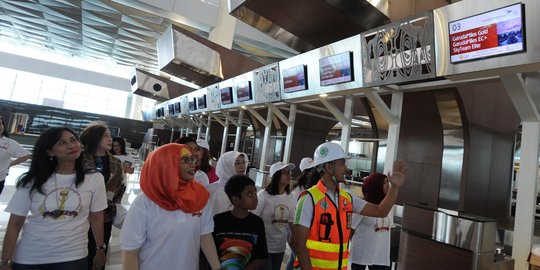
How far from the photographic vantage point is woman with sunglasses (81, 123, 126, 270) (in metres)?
2.57

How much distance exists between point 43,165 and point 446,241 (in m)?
3.22

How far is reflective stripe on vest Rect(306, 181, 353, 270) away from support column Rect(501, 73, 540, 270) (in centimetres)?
183

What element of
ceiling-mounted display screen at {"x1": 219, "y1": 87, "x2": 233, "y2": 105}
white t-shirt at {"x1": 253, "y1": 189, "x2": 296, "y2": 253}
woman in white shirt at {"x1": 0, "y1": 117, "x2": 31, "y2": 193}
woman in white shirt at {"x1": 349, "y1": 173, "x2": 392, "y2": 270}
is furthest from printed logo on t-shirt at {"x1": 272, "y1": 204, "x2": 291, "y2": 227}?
ceiling-mounted display screen at {"x1": 219, "y1": 87, "x2": 233, "y2": 105}

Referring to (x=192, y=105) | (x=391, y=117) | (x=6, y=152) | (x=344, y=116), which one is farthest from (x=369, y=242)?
(x=192, y=105)

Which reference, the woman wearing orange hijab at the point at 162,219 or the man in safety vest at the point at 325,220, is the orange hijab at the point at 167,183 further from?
the man in safety vest at the point at 325,220

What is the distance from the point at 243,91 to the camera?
7.75 meters

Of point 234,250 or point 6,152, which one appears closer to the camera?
point 234,250

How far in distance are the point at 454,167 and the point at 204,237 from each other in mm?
4819

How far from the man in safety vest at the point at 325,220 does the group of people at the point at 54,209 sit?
1.23 m

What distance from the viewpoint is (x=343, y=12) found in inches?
214

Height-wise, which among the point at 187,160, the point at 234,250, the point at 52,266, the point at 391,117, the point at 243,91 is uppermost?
the point at 243,91

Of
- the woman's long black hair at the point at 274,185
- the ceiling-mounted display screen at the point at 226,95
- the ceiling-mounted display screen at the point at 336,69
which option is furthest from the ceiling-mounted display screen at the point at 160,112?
the woman's long black hair at the point at 274,185

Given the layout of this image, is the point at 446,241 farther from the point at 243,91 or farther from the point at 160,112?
the point at 160,112

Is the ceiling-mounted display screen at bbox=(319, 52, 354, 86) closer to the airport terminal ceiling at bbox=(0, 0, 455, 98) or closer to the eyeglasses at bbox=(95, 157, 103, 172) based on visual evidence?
the airport terminal ceiling at bbox=(0, 0, 455, 98)
